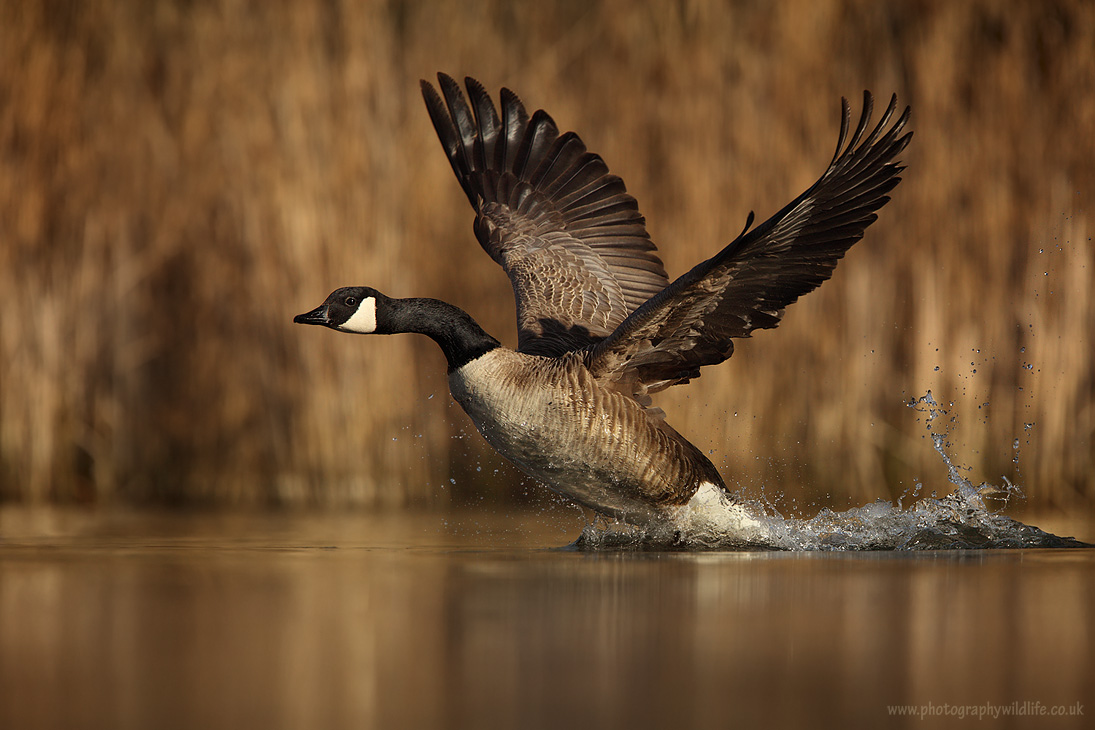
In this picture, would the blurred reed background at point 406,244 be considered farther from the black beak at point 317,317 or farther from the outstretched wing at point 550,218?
the black beak at point 317,317

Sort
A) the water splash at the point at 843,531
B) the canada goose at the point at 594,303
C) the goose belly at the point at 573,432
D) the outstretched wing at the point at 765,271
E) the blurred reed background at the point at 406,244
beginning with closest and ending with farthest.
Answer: the outstretched wing at the point at 765,271, the canada goose at the point at 594,303, the goose belly at the point at 573,432, the water splash at the point at 843,531, the blurred reed background at the point at 406,244

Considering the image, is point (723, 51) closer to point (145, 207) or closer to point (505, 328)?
point (505, 328)

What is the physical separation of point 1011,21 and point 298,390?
5.14 m

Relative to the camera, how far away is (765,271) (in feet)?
18.1

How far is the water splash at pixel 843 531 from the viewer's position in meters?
5.92

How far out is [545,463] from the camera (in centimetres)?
591

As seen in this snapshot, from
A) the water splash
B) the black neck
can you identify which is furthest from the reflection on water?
the black neck

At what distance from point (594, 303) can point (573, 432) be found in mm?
1681

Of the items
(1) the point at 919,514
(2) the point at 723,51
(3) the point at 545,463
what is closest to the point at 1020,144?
(2) the point at 723,51

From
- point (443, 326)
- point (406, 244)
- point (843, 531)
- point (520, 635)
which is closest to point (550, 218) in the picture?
point (406, 244)

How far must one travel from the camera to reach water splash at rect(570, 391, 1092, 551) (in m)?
5.92

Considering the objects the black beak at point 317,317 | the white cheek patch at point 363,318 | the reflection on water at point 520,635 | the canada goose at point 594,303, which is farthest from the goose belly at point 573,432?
the black beak at point 317,317

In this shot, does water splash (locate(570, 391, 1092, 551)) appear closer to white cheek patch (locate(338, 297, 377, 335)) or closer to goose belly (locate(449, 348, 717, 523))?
goose belly (locate(449, 348, 717, 523))

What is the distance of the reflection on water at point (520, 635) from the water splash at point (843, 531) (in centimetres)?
31
